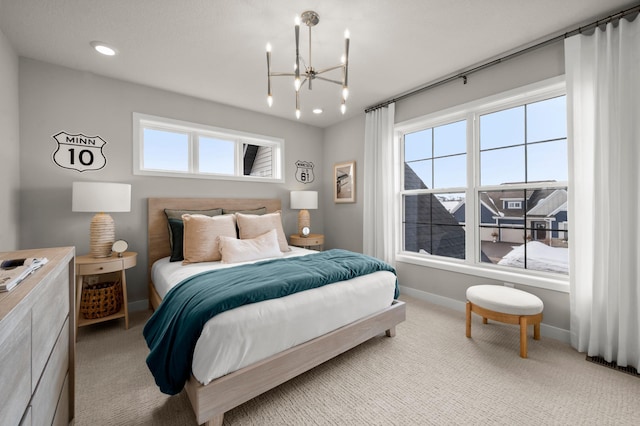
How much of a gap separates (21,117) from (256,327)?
305 cm

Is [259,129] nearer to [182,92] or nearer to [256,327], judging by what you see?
[182,92]

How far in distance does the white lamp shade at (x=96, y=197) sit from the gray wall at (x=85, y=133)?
0.48m

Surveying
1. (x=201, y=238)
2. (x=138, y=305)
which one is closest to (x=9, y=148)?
(x=201, y=238)

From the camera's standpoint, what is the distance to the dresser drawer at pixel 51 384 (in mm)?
872

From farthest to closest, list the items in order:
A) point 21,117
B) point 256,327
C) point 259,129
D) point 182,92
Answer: point 259,129
point 182,92
point 21,117
point 256,327

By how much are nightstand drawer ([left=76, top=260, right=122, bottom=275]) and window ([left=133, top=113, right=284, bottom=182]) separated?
3.65ft

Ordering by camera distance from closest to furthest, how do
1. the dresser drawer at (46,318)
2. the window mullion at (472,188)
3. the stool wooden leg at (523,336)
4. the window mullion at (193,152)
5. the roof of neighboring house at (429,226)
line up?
1. the dresser drawer at (46,318)
2. the stool wooden leg at (523,336)
3. the window mullion at (472,188)
4. the roof of neighboring house at (429,226)
5. the window mullion at (193,152)

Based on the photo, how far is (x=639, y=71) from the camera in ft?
6.19

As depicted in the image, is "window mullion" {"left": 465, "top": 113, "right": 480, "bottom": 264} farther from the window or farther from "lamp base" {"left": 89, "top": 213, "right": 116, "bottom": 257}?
"lamp base" {"left": 89, "top": 213, "right": 116, "bottom": 257}

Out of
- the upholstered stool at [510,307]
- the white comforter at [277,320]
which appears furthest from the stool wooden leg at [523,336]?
the white comforter at [277,320]

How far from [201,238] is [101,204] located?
0.90 meters

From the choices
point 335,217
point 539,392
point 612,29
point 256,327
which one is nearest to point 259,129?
point 335,217

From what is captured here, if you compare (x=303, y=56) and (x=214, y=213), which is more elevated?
(x=303, y=56)

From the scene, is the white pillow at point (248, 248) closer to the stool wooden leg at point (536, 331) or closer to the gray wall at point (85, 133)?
the gray wall at point (85, 133)
